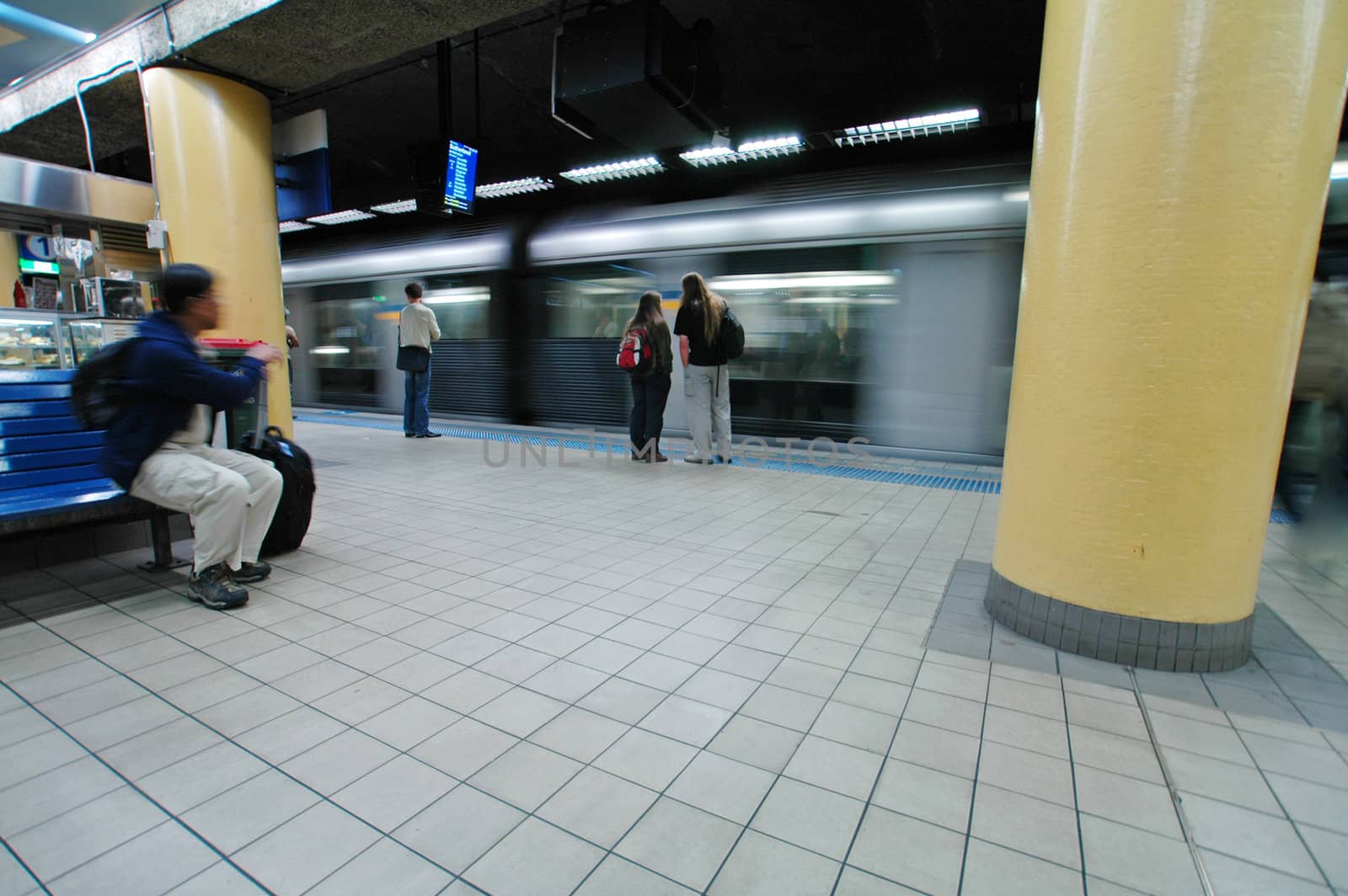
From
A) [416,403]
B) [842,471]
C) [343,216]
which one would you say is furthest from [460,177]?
[343,216]

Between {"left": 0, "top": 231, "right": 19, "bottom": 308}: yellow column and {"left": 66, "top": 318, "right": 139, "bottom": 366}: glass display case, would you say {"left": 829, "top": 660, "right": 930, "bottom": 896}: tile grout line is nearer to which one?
{"left": 66, "top": 318, "right": 139, "bottom": 366}: glass display case

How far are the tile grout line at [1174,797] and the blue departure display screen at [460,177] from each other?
6.83 meters

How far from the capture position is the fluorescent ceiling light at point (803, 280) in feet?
19.4

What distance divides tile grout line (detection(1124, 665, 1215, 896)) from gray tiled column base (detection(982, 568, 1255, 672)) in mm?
121

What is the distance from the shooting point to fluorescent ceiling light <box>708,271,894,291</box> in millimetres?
5922

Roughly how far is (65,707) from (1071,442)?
3.44m

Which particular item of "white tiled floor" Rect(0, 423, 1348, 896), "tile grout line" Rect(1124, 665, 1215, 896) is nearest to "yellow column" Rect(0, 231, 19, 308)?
"white tiled floor" Rect(0, 423, 1348, 896)

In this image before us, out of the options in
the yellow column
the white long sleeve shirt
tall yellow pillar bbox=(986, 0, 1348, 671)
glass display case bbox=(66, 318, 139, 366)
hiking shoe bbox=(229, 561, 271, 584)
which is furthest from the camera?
the white long sleeve shirt

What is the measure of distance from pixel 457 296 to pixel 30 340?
4.94m

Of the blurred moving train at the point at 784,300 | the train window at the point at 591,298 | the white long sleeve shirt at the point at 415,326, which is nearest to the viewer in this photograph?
the blurred moving train at the point at 784,300

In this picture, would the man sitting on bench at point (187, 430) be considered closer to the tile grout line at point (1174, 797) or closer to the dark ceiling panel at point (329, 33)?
the dark ceiling panel at point (329, 33)

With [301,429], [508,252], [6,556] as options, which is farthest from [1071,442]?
[301,429]

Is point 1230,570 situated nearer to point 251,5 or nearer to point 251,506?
point 251,506

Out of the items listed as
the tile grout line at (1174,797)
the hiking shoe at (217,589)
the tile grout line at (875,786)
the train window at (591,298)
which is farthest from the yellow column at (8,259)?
the tile grout line at (1174,797)
